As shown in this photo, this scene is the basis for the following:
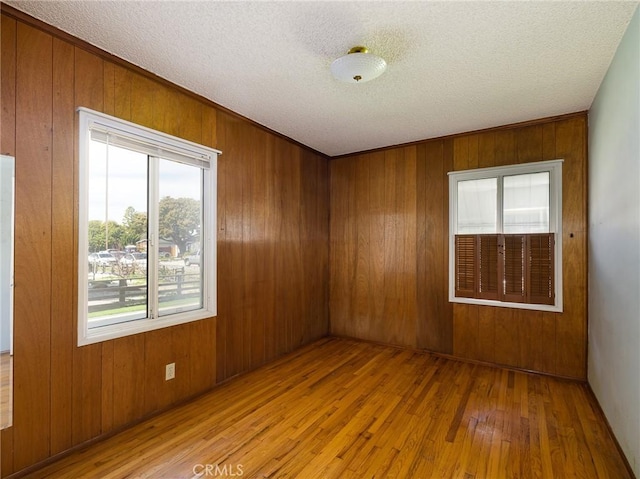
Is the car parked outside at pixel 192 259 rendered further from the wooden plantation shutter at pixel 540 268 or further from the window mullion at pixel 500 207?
the wooden plantation shutter at pixel 540 268

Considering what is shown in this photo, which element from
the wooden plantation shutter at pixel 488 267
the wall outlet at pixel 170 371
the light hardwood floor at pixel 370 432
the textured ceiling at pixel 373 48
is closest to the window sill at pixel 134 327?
the wall outlet at pixel 170 371

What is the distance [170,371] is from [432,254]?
305cm

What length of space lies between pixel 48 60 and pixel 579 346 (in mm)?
4832

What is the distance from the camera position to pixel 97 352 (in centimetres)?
210

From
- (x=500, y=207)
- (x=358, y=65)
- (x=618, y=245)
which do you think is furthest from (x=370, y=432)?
(x=500, y=207)

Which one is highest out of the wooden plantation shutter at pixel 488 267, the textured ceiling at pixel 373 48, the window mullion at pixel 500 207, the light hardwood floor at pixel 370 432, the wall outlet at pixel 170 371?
the textured ceiling at pixel 373 48

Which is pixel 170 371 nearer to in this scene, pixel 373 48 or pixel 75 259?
pixel 75 259

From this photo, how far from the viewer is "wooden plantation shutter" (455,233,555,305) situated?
3168mm

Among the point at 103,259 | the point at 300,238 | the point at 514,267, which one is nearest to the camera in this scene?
the point at 103,259

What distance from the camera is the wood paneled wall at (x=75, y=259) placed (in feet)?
5.83

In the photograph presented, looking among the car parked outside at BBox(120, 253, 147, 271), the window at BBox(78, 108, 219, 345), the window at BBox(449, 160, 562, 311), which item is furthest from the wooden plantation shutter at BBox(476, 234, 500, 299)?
the car parked outside at BBox(120, 253, 147, 271)

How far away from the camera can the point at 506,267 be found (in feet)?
11.0

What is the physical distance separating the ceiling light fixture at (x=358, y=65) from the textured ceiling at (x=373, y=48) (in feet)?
0.35

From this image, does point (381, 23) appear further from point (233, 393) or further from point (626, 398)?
point (233, 393)
